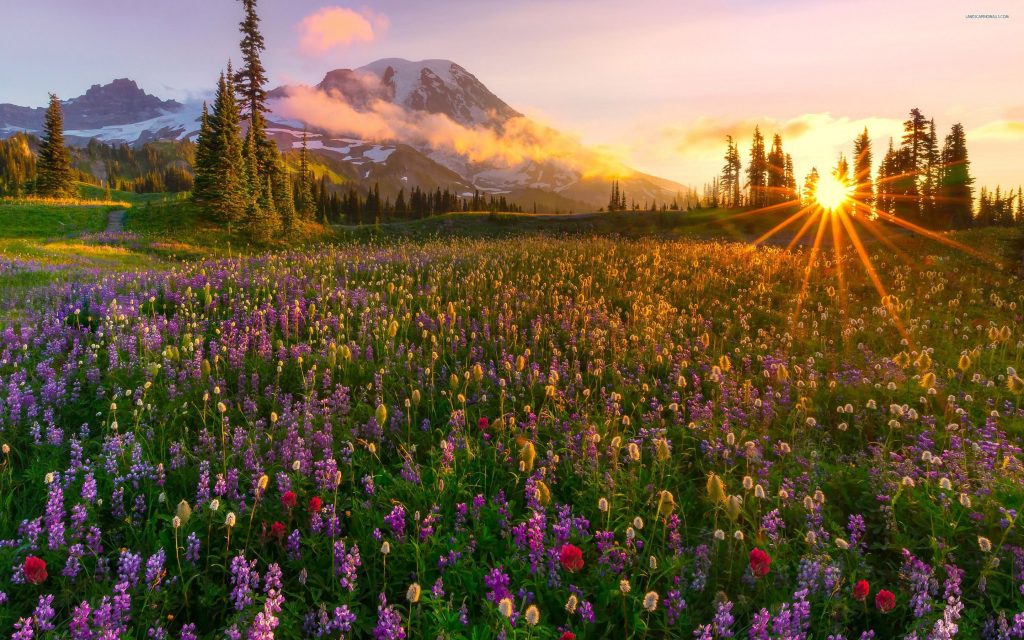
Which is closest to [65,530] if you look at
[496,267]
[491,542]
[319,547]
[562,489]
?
[319,547]

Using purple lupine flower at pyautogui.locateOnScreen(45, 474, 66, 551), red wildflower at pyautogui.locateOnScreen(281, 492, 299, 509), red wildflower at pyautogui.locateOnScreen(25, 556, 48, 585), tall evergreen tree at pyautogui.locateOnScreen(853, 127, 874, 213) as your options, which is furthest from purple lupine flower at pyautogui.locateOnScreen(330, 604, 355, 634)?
tall evergreen tree at pyautogui.locateOnScreen(853, 127, 874, 213)

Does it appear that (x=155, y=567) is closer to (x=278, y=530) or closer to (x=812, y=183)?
(x=278, y=530)

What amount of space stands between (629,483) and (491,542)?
46.6 inches

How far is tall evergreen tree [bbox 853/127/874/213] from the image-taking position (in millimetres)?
80938

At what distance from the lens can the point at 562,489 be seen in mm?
3686

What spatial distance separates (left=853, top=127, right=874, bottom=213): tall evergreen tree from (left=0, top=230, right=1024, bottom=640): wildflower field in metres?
92.8

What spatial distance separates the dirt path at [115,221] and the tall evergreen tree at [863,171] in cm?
9689

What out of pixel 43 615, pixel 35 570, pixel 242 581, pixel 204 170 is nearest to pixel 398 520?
pixel 242 581

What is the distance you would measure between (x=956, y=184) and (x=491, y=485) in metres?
89.8

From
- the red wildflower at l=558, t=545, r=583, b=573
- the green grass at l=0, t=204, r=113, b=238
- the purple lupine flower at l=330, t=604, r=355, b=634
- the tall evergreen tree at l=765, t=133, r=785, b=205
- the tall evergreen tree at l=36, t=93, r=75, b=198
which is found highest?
the tall evergreen tree at l=765, t=133, r=785, b=205

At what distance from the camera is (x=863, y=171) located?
8375 cm

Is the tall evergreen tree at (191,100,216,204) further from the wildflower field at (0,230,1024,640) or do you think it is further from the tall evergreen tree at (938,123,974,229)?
the tall evergreen tree at (938,123,974,229)

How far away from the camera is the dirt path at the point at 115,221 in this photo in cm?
3652

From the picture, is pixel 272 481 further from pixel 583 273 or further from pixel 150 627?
pixel 583 273
